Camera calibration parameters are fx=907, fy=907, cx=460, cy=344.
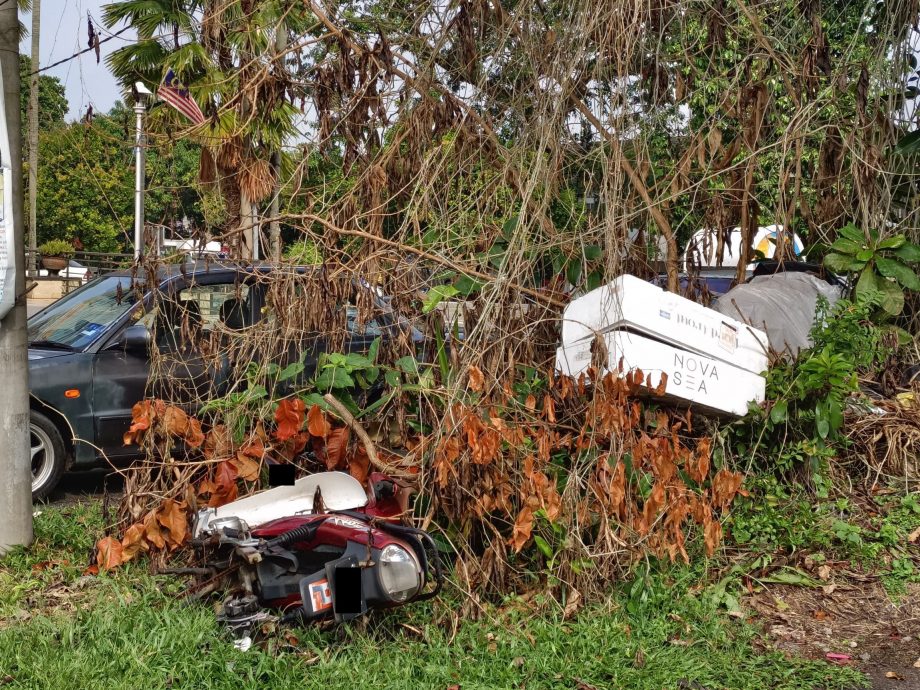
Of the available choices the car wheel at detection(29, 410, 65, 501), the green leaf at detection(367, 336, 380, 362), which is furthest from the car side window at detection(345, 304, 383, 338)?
the car wheel at detection(29, 410, 65, 501)

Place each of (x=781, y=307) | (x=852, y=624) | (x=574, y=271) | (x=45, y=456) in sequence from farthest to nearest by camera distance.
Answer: (x=45, y=456) < (x=781, y=307) < (x=574, y=271) < (x=852, y=624)

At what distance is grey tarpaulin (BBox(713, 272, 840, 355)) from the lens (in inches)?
214

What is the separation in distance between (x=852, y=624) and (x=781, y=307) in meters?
1.95

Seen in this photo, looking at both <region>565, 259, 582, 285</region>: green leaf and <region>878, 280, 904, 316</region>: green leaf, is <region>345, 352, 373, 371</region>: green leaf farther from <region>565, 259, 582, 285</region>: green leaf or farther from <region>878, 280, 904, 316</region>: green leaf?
<region>878, 280, 904, 316</region>: green leaf

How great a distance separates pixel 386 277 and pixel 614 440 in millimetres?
1602

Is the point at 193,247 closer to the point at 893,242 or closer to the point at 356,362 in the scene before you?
the point at 356,362

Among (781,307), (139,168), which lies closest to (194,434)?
(139,168)

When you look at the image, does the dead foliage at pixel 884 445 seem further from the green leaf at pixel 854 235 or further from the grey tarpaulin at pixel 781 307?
the green leaf at pixel 854 235

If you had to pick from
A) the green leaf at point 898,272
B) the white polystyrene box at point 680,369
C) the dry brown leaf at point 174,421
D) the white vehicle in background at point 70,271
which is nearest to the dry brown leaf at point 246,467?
the dry brown leaf at point 174,421

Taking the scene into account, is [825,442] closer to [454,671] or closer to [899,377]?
[899,377]

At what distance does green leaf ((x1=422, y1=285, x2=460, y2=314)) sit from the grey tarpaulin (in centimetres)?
182

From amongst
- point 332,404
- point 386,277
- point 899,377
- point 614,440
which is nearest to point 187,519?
point 332,404

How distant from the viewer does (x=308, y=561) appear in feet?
12.5

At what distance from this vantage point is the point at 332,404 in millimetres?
4773
